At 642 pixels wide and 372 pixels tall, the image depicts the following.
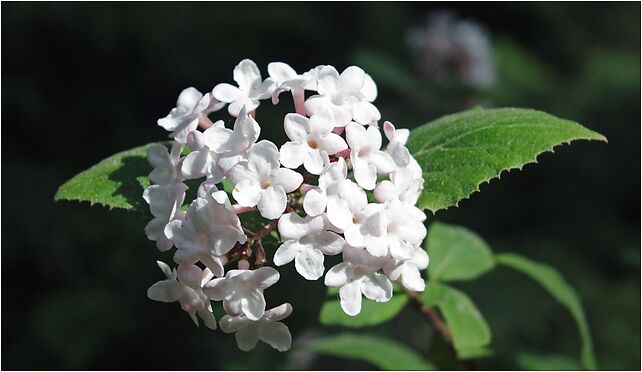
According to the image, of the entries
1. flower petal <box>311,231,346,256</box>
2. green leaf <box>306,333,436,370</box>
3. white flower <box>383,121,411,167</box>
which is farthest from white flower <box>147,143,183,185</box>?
green leaf <box>306,333,436,370</box>

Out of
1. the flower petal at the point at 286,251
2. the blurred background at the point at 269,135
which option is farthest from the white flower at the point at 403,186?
the blurred background at the point at 269,135

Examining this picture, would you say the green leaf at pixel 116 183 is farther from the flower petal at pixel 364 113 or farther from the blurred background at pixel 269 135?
the blurred background at pixel 269 135

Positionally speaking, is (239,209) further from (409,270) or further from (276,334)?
(409,270)

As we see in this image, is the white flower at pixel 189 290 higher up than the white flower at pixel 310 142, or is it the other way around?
the white flower at pixel 310 142

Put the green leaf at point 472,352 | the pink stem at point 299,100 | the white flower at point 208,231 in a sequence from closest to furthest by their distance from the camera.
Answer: the white flower at point 208,231 → the pink stem at point 299,100 → the green leaf at point 472,352

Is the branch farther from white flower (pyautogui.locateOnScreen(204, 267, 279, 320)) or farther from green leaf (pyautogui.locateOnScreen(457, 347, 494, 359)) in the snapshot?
white flower (pyautogui.locateOnScreen(204, 267, 279, 320))

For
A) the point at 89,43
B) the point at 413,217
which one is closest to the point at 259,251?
the point at 413,217

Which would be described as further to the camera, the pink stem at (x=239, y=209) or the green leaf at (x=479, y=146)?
the green leaf at (x=479, y=146)
